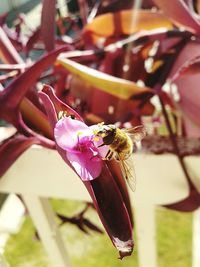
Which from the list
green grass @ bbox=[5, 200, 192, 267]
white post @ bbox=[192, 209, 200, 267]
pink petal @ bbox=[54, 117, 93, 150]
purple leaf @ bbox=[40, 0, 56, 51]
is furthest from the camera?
green grass @ bbox=[5, 200, 192, 267]

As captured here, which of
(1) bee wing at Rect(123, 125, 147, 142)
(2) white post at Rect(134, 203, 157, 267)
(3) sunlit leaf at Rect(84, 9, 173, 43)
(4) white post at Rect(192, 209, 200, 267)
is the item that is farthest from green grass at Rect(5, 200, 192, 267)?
(1) bee wing at Rect(123, 125, 147, 142)

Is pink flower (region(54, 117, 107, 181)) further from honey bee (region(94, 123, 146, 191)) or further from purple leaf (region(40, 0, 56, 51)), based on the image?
purple leaf (region(40, 0, 56, 51))

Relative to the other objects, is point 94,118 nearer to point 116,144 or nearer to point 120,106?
point 120,106

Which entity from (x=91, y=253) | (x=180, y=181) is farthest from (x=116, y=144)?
(x=91, y=253)

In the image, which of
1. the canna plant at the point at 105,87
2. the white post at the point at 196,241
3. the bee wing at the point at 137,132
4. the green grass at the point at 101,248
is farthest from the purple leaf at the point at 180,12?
the green grass at the point at 101,248

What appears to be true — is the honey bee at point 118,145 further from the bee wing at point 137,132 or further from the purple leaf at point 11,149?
the purple leaf at point 11,149

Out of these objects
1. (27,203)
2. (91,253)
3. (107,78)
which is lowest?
(91,253)

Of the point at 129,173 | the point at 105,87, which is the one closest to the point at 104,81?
the point at 105,87
